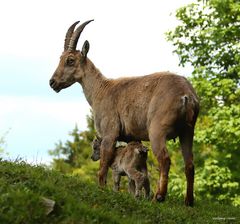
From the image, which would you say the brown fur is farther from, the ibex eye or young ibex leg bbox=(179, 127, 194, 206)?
the ibex eye

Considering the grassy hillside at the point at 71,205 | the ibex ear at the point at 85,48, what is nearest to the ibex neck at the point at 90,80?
the ibex ear at the point at 85,48

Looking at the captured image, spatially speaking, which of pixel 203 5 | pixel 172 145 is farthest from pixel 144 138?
pixel 203 5

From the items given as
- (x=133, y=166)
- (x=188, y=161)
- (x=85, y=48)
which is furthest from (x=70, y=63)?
(x=188, y=161)

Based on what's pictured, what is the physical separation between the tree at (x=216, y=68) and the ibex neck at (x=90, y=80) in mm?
12110

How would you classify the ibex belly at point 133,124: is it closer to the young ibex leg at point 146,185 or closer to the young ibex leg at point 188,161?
the young ibex leg at point 146,185

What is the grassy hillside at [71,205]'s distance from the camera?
845 centimetres

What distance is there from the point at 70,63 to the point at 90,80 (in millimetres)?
731

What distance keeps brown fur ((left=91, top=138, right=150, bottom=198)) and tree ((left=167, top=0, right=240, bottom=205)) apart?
43.6 ft

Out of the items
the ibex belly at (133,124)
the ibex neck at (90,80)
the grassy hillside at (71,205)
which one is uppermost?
the ibex neck at (90,80)

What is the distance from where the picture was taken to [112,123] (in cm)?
1461

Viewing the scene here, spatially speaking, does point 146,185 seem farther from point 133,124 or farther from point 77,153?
point 77,153

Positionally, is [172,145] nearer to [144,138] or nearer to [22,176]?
[144,138]

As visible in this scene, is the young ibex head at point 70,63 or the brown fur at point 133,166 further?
the young ibex head at point 70,63

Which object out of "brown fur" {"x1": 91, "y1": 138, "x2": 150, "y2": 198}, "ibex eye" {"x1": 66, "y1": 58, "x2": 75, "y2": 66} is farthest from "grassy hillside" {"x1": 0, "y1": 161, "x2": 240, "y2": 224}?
"ibex eye" {"x1": 66, "y1": 58, "x2": 75, "y2": 66}
